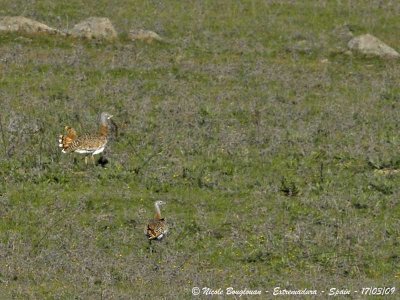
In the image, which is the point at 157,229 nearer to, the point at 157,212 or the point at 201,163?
the point at 157,212

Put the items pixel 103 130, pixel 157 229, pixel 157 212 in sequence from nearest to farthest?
pixel 157 229 → pixel 157 212 → pixel 103 130

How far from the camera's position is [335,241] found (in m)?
20.3

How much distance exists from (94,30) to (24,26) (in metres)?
2.63

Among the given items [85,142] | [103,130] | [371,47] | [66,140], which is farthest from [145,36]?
[85,142]

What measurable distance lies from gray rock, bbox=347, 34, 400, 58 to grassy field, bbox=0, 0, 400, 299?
69 cm

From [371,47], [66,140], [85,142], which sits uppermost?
[85,142]

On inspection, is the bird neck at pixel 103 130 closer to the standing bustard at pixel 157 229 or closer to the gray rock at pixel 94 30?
the standing bustard at pixel 157 229

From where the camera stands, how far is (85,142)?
24.3 m

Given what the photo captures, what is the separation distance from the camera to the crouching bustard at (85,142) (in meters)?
24.3

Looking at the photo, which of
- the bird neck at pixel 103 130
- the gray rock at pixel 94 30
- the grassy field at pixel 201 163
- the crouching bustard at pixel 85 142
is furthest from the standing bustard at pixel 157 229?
the gray rock at pixel 94 30

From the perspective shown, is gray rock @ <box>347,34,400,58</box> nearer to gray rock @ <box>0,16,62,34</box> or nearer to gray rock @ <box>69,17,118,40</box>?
gray rock @ <box>69,17,118,40</box>

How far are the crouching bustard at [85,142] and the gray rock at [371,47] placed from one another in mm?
A: 16999

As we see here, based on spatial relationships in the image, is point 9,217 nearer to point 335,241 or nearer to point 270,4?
point 335,241

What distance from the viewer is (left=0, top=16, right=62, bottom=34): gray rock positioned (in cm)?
3956
